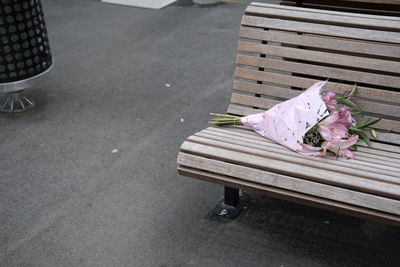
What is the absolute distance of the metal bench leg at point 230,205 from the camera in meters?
3.04

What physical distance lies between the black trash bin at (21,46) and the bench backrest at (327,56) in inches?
73.1

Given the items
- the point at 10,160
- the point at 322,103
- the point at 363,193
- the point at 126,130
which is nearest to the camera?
the point at 363,193

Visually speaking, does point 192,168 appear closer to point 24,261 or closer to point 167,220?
point 167,220

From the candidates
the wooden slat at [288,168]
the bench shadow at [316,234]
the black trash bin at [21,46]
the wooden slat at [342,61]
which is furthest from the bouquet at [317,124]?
the black trash bin at [21,46]

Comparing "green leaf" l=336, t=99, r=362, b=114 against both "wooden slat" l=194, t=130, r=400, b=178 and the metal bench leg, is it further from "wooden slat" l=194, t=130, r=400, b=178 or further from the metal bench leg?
the metal bench leg

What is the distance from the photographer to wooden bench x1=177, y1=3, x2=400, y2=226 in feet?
7.61

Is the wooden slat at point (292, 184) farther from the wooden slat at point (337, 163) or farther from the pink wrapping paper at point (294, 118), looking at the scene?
the pink wrapping paper at point (294, 118)

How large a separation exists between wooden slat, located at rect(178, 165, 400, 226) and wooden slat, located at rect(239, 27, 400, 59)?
910mm

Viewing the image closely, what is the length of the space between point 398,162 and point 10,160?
2632 millimetres

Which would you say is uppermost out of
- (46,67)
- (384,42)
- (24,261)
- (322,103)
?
(384,42)

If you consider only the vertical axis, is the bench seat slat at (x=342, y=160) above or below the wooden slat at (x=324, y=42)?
below

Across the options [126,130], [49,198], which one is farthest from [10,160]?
[126,130]

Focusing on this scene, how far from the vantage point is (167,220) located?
3.04 m

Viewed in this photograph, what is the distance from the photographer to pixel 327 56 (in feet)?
9.42
